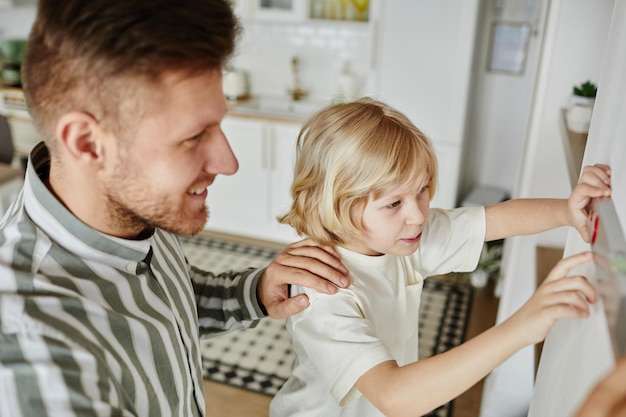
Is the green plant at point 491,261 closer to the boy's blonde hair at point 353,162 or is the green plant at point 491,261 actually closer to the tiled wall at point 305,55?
the tiled wall at point 305,55

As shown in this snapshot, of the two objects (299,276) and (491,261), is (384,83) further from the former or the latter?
(299,276)

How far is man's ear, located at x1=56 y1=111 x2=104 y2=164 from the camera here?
795 millimetres

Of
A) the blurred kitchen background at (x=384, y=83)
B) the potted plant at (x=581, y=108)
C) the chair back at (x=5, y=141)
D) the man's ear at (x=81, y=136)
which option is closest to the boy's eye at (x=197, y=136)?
the man's ear at (x=81, y=136)

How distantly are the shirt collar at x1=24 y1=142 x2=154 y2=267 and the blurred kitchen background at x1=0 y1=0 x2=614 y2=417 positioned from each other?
184 cm

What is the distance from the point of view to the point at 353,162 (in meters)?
1.04

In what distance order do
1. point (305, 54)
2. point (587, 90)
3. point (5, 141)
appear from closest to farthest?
1. point (587, 90)
2. point (5, 141)
3. point (305, 54)

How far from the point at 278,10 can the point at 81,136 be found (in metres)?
3.08

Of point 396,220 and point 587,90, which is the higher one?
point 587,90

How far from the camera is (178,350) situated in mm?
958

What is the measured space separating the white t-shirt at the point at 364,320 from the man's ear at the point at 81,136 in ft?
1.51

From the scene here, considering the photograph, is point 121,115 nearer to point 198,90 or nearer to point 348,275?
point 198,90

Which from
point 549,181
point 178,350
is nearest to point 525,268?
point 549,181

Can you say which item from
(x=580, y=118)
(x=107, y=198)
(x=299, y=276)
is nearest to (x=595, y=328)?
(x=299, y=276)

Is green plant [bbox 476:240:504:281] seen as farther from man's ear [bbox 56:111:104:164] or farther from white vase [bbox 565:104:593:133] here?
man's ear [bbox 56:111:104:164]
